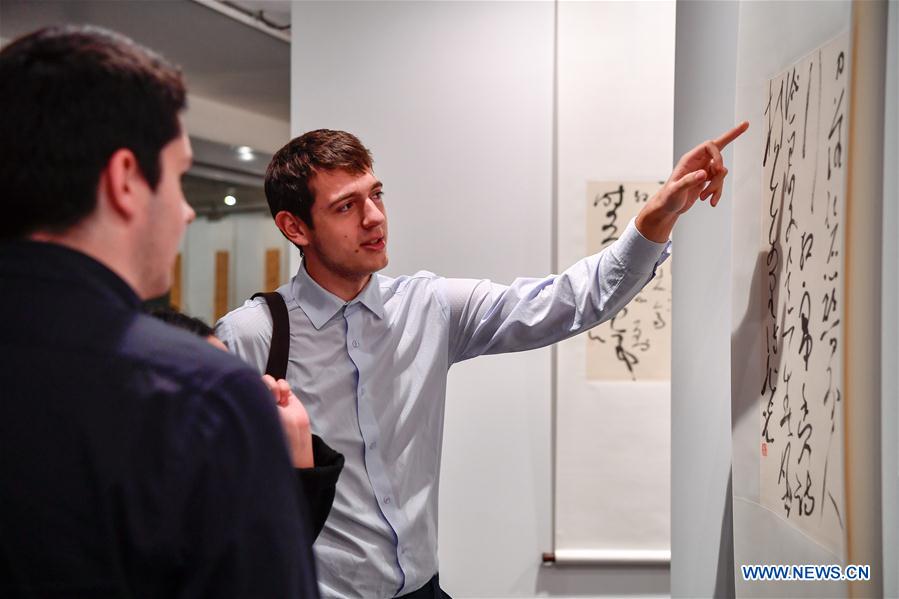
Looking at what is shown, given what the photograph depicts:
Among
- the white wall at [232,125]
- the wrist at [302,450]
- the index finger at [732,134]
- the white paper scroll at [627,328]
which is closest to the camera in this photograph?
the wrist at [302,450]

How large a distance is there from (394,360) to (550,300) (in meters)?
0.33

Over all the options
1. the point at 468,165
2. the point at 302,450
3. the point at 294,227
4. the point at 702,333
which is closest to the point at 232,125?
the point at 468,165

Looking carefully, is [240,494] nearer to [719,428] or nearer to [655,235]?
[655,235]

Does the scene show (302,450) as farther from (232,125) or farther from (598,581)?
(232,125)

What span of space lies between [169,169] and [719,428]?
50.2 inches

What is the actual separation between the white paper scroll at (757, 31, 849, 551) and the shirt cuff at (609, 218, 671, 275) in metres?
0.20

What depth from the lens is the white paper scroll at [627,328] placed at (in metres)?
2.50

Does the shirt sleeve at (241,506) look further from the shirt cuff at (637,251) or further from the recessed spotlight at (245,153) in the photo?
the recessed spotlight at (245,153)

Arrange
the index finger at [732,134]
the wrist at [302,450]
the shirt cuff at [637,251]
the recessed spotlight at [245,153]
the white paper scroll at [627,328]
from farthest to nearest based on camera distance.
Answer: the recessed spotlight at [245,153] → the white paper scroll at [627,328] → the shirt cuff at [637,251] → the index finger at [732,134] → the wrist at [302,450]

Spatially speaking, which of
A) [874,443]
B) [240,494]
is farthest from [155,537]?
[874,443]

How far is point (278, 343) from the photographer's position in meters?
1.54

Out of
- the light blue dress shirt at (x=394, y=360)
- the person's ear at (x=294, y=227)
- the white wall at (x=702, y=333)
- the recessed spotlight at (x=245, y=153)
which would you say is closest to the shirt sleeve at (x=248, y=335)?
the light blue dress shirt at (x=394, y=360)

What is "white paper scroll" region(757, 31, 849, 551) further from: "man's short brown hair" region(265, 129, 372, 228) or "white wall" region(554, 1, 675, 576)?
"white wall" region(554, 1, 675, 576)

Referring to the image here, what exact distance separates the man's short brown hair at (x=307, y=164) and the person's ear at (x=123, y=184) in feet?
3.45
